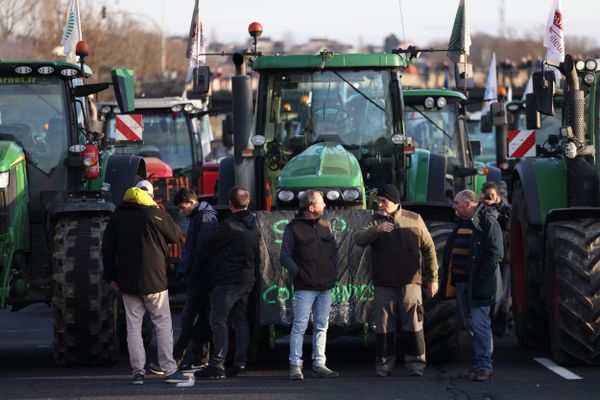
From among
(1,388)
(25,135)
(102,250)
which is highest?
(25,135)

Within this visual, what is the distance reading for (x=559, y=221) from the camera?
14.7m

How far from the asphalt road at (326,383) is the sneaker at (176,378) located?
93 mm

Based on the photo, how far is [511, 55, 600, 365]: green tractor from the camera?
14141 millimetres

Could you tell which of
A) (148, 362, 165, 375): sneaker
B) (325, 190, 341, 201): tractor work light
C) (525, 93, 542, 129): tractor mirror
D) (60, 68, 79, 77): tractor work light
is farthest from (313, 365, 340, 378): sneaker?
(60, 68, 79, 77): tractor work light

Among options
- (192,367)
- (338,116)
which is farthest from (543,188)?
(192,367)

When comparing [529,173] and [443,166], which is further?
[443,166]

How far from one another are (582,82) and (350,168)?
2397 millimetres

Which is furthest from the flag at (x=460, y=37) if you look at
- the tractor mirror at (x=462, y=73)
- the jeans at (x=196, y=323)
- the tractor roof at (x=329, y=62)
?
the jeans at (x=196, y=323)

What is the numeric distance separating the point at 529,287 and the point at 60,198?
186 inches

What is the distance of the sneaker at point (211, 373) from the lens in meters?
14.4

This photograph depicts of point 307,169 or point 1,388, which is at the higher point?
point 307,169

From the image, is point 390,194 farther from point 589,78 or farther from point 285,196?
point 589,78

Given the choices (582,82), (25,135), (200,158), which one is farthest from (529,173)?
(200,158)

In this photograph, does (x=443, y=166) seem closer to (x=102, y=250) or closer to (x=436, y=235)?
(x=436, y=235)
